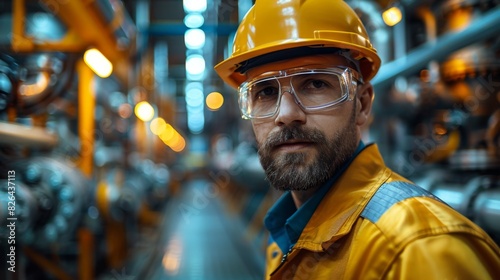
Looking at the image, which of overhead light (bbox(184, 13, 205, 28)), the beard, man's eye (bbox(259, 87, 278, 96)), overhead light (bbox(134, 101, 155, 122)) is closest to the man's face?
the beard

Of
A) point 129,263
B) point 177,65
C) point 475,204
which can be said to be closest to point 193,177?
point 177,65

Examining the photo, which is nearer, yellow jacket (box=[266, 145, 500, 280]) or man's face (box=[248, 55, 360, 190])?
yellow jacket (box=[266, 145, 500, 280])

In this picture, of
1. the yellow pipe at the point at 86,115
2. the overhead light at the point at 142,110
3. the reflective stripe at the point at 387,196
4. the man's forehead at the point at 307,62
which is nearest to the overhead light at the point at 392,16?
the man's forehead at the point at 307,62

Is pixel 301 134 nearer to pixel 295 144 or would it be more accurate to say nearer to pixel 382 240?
pixel 295 144

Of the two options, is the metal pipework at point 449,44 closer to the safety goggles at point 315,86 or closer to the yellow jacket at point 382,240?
the safety goggles at point 315,86

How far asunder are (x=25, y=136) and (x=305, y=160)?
2160mm

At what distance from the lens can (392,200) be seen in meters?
1.06

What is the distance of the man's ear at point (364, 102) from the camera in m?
1.48

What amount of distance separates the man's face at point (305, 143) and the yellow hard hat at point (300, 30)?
73mm

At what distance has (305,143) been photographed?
51.6 inches

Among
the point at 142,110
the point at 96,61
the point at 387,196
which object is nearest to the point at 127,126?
the point at 142,110

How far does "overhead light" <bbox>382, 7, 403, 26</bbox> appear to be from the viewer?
133 inches

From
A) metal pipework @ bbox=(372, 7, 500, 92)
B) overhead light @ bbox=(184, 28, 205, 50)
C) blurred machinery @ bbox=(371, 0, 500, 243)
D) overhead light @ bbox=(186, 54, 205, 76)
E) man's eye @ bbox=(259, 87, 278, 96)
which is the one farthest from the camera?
overhead light @ bbox=(186, 54, 205, 76)

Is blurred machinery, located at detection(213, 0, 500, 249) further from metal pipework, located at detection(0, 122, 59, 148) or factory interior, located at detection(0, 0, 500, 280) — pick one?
metal pipework, located at detection(0, 122, 59, 148)
